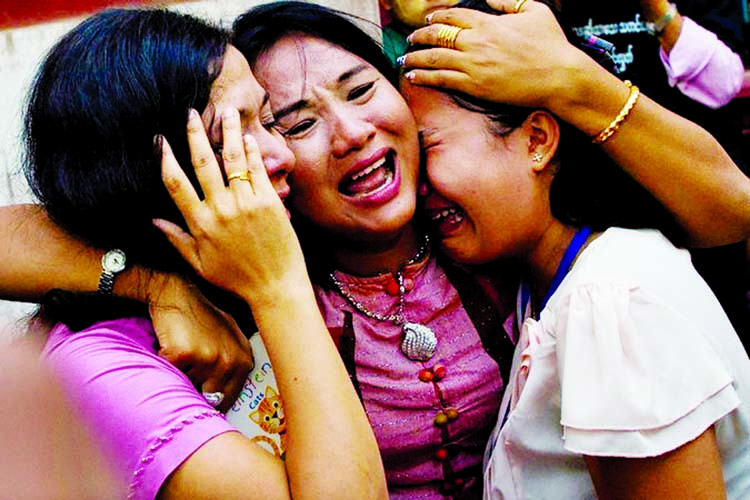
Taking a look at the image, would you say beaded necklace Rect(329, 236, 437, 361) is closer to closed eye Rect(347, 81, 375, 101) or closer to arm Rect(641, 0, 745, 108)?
closed eye Rect(347, 81, 375, 101)

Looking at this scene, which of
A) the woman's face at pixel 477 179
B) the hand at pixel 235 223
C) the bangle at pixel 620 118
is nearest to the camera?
the hand at pixel 235 223

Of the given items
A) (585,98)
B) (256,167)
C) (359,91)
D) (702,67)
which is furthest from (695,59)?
(256,167)

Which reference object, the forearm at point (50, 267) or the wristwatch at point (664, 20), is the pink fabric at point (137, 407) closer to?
the forearm at point (50, 267)

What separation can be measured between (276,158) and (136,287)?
1.28 feet

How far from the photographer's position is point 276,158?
1900 mm

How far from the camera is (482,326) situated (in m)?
2.18

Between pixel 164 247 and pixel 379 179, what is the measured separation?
0.50m

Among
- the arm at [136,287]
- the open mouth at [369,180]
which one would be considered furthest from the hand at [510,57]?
the arm at [136,287]

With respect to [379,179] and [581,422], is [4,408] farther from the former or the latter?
[379,179]

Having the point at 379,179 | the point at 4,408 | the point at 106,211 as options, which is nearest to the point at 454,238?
the point at 379,179

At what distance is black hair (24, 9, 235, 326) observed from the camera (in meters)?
1.77

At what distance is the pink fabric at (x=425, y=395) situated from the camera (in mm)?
2092

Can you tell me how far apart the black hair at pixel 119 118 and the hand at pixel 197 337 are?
0.25 ft

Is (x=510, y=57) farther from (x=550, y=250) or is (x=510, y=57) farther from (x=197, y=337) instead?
(x=197, y=337)
